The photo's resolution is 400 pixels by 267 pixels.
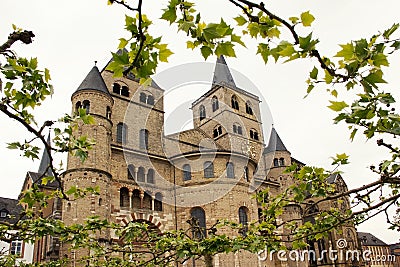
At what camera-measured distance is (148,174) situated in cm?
2600

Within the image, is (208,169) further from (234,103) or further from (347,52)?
(347,52)

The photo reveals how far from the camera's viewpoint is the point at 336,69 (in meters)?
2.43

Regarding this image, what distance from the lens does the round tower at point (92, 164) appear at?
19.8m

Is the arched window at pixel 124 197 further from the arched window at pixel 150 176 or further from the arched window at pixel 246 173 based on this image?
the arched window at pixel 246 173

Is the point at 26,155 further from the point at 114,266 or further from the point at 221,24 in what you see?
the point at 114,266

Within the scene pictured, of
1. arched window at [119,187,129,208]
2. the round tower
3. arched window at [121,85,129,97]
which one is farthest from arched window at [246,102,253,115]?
arched window at [119,187,129,208]

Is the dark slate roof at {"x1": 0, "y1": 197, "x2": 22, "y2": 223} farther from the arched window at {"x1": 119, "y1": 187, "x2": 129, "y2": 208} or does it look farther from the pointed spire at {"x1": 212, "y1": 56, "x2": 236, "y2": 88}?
the pointed spire at {"x1": 212, "y1": 56, "x2": 236, "y2": 88}

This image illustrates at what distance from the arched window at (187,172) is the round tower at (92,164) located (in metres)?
6.53

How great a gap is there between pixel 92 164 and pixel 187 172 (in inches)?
324

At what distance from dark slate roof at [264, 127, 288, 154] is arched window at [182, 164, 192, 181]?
16.8 meters

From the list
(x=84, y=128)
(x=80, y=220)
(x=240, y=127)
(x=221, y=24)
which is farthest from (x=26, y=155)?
(x=240, y=127)

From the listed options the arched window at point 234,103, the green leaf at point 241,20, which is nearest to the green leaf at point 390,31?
the green leaf at point 241,20

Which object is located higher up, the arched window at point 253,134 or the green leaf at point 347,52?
the arched window at point 253,134

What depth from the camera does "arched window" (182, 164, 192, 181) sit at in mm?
26844
